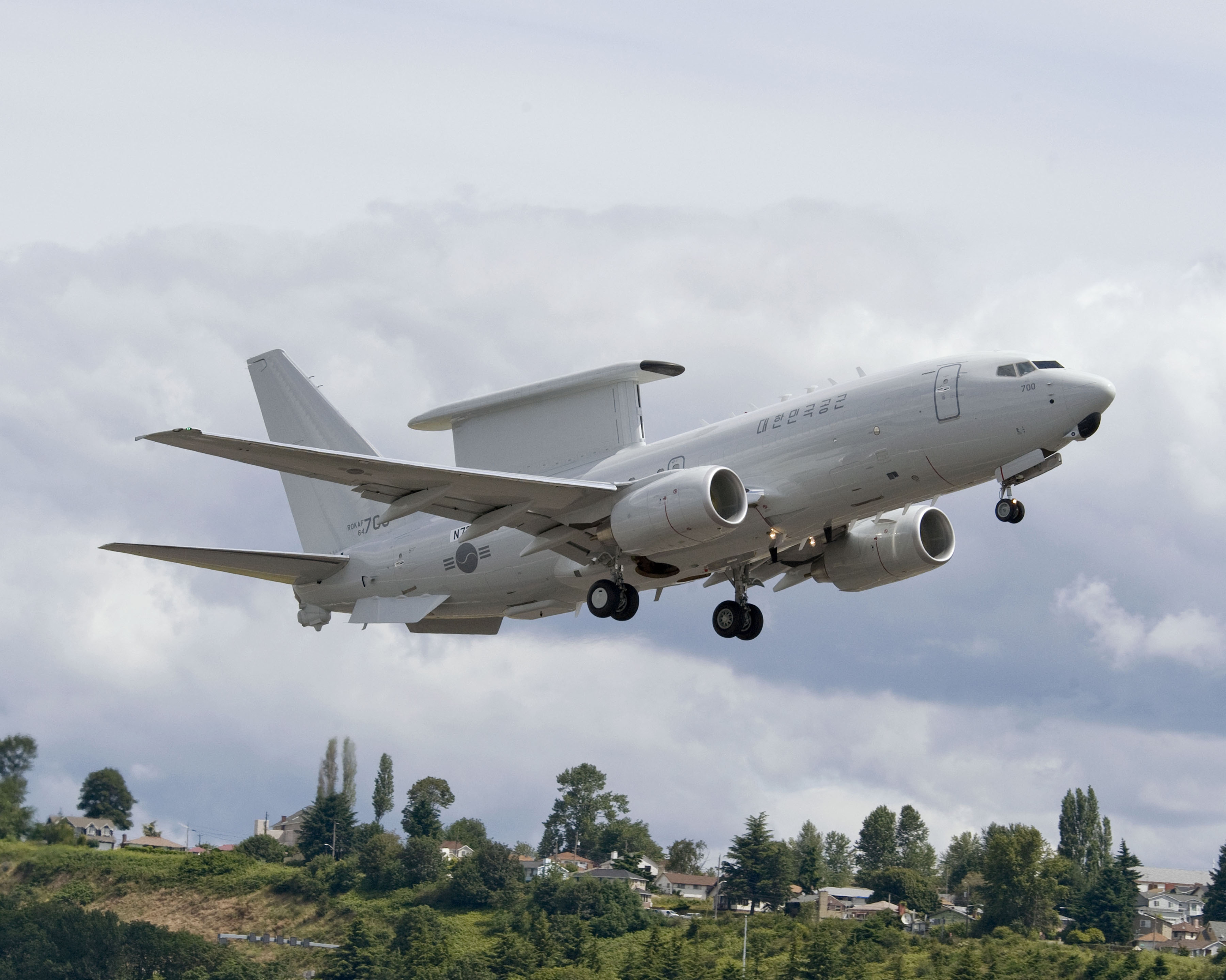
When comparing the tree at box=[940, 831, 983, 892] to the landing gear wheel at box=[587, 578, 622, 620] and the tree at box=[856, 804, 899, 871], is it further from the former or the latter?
the landing gear wheel at box=[587, 578, 622, 620]

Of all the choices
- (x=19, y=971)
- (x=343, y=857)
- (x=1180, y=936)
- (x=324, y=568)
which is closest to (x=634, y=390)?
(x=324, y=568)

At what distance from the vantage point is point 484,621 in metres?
44.8

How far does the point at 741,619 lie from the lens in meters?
40.9

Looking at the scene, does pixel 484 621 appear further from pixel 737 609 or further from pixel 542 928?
pixel 542 928

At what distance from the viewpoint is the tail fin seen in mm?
46562

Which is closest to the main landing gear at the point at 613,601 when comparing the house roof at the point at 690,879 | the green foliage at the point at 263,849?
the green foliage at the point at 263,849

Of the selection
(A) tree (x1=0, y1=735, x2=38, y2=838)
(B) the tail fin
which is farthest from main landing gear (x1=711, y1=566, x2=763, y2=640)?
(A) tree (x1=0, y1=735, x2=38, y2=838)

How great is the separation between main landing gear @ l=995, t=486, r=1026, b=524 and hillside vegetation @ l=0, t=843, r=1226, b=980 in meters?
57.6

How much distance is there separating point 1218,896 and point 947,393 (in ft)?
390

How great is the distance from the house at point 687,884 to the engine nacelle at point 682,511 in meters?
112

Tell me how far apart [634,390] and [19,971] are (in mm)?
58679

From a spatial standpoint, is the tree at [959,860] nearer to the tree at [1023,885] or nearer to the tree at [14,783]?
the tree at [1023,885]

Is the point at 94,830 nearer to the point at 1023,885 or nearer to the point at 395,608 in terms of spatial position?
the point at 395,608

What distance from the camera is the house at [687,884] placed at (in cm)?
14725
